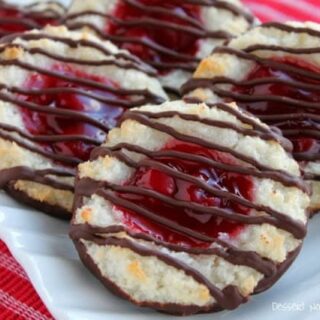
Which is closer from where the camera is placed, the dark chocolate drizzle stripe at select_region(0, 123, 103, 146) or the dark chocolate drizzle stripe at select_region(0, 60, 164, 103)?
the dark chocolate drizzle stripe at select_region(0, 123, 103, 146)

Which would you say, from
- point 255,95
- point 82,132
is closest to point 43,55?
point 82,132

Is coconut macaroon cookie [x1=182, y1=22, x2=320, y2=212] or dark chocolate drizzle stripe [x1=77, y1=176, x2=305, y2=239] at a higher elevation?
coconut macaroon cookie [x1=182, y1=22, x2=320, y2=212]

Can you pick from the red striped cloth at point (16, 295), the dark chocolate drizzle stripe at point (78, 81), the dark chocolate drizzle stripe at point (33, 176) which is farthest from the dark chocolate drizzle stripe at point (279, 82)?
the red striped cloth at point (16, 295)

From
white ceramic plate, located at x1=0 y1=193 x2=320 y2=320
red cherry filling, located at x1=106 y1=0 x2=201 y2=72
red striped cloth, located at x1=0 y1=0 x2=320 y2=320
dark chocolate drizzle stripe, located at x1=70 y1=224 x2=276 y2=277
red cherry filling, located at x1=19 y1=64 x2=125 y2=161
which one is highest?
red cherry filling, located at x1=106 y1=0 x2=201 y2=72

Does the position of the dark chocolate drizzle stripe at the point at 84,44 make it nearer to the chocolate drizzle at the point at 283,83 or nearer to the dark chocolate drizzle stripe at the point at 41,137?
the chocolate drizzle at the point at 283,83

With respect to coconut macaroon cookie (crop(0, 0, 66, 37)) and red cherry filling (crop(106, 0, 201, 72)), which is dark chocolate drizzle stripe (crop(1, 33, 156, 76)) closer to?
red cherry filling (crop(106, 0, 201, 72))

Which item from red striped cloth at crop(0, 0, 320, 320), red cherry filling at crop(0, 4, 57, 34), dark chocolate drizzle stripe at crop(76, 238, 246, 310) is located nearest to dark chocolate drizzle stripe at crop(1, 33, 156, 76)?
red cherry filling at crop(0, 4, 57, 34)
